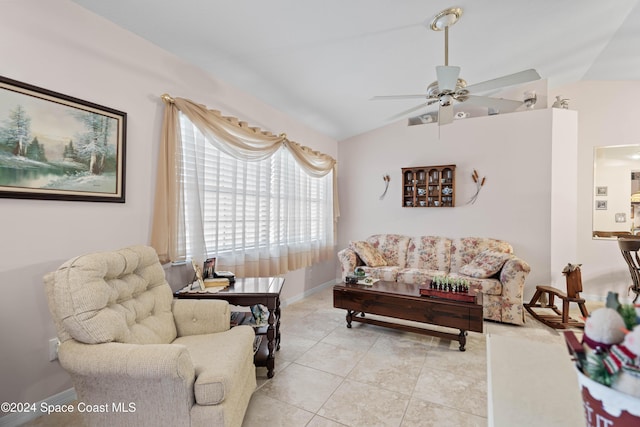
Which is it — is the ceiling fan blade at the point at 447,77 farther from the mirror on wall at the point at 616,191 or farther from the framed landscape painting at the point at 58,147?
the mirror on wall at the point at 616,191

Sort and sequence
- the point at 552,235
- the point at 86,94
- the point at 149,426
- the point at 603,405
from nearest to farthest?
the point at 603,405
the point at 149,426
the point at 86,94
the point at 552,235

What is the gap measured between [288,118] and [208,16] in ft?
6.37

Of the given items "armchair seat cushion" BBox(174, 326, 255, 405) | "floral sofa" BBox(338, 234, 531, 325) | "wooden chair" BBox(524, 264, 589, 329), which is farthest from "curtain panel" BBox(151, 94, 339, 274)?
"wooden chair" BBox(524, 264, 589, 329)

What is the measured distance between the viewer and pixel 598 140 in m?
4.01

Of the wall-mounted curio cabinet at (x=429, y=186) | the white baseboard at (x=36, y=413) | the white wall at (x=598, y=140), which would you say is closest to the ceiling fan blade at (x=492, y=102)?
the wall-mounted curio cabinet at (x=429, y=186)

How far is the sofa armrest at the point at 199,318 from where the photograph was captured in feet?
6.26

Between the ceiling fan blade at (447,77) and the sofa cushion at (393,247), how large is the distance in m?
2.61

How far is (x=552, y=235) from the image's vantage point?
12.6ft

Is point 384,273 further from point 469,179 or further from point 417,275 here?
point 469,179

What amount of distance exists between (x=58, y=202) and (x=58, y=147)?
351 mm

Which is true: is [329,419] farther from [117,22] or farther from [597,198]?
[597,198]

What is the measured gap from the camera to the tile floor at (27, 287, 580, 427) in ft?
5.80

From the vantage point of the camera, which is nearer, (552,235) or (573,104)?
(552,235)

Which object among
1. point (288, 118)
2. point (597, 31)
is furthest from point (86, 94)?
point (597, 31)
